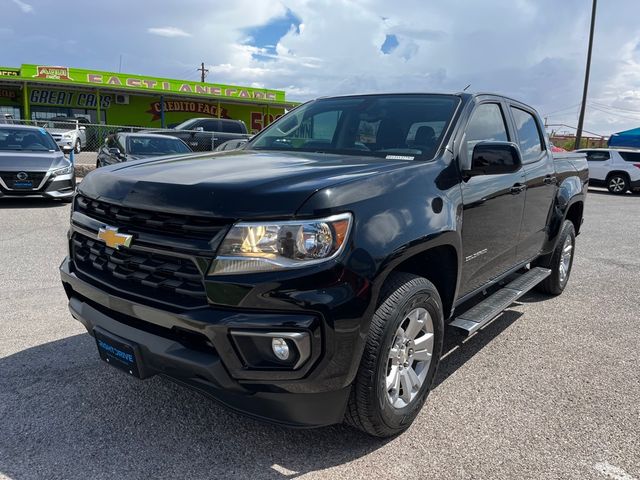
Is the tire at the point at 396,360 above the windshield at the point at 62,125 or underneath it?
underneath

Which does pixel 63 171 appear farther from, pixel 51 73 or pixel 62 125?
pixel 51 73

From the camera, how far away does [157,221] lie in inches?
94.9

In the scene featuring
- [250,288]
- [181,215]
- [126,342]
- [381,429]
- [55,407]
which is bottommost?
[55,407]

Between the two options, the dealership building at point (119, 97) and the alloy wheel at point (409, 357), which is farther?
the dealership building at point (119, 97)

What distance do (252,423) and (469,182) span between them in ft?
6.25

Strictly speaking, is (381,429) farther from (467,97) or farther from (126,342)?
(467,97)

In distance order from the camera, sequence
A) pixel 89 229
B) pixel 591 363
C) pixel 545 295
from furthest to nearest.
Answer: pixel 545 295 → pixel 591 363 → pixel 89 229

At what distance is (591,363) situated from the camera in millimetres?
3854

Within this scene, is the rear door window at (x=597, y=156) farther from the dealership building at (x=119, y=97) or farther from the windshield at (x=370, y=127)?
the dealership building at (x=119, y=97)

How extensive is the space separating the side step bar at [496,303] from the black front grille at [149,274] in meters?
1.69

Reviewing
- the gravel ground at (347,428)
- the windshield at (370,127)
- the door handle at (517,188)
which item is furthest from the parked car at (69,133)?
the door handle at (517,188)

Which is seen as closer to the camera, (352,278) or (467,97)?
(352,278)

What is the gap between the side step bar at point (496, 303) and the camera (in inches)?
A: 129

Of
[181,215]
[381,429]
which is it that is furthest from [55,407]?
[381,429]
